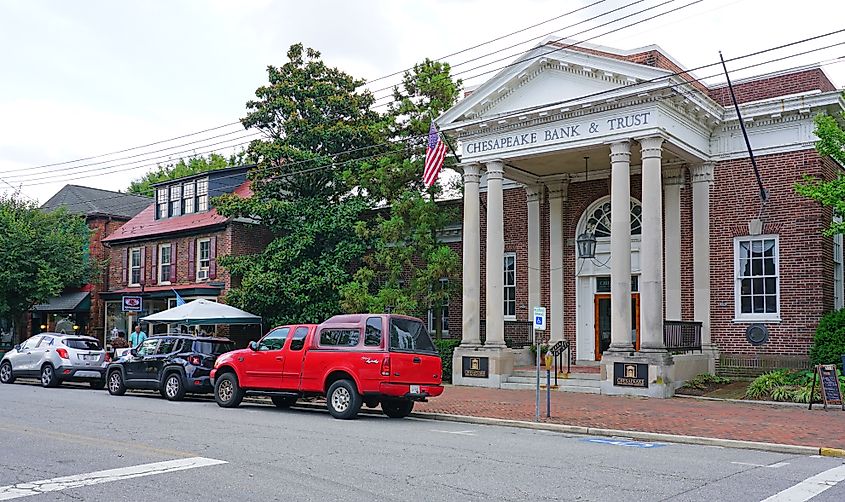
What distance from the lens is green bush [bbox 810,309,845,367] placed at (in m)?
19.7

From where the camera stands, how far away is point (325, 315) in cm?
2889

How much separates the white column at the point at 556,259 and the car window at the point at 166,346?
1169cm

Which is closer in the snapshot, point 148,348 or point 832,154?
point 832,154

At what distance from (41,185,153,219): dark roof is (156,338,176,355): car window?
23.8 m

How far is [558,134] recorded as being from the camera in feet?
73.7

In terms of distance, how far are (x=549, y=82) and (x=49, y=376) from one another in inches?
644

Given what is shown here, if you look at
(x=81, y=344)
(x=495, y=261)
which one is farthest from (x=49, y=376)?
(x=495, y=261)

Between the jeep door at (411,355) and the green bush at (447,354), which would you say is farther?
the green bush at (447,354)

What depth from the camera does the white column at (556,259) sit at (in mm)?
26250

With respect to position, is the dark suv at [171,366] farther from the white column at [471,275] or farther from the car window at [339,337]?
the white column at [471,275]

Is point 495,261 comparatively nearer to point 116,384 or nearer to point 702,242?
point 702,242

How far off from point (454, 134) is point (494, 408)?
31.7 ft

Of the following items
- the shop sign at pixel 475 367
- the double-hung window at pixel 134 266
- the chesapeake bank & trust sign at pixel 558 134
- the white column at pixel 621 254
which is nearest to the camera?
the white column at pixel 621 254

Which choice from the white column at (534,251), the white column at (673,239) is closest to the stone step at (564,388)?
the white column at (673,239)
